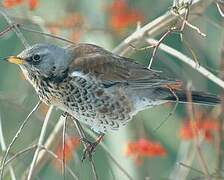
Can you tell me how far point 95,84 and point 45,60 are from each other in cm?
32

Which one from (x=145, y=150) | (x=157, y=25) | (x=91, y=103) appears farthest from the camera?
(x=145, y=150)

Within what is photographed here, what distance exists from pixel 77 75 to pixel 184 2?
777mm

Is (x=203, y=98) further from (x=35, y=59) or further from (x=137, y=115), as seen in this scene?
(x=137, y=115)

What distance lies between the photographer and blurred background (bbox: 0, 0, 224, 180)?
491cm

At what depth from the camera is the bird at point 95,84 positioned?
389 cm

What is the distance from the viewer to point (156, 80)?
423cm

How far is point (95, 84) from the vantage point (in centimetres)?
403

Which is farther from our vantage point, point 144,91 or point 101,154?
point 101,154

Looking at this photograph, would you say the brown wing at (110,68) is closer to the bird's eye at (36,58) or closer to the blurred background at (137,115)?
the bird's eye at (36,58)

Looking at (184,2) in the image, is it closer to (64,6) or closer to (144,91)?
(144,91)

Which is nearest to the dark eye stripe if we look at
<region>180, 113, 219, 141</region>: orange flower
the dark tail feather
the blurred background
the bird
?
the bird

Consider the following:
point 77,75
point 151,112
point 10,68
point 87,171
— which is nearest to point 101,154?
point 151,112

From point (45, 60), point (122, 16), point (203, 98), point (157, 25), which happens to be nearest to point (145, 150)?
point (203, 98)

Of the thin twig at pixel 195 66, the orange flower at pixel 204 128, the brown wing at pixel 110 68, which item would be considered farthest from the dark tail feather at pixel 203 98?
the orange flower at pixel 204 128
